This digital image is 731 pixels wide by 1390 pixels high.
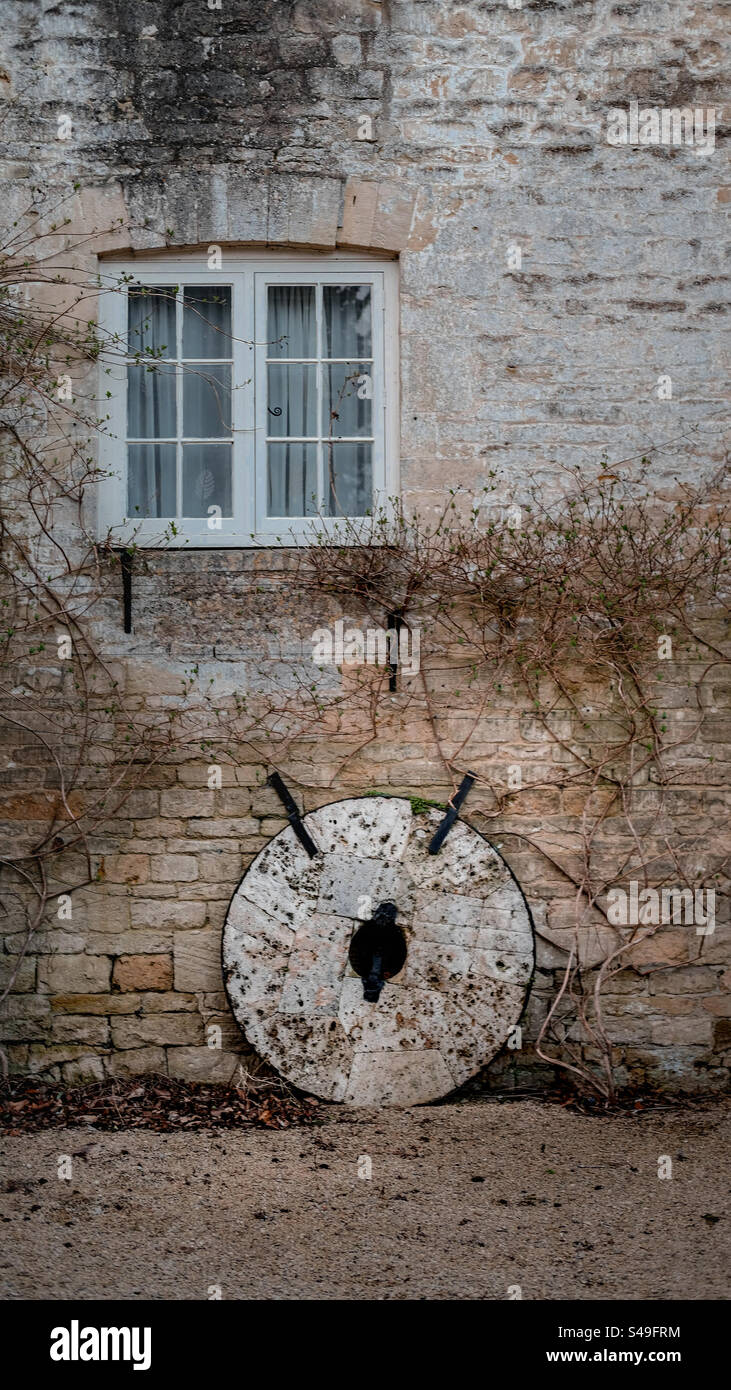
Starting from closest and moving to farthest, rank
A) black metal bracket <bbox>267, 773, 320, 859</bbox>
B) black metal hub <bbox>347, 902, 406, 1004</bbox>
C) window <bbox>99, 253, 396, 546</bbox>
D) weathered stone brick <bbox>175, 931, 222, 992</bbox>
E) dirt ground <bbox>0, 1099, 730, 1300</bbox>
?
1. dirt ground <bbox>0, 1099, 730, 1300</bbox>
2. black metal hub <bbox>347, 902, 406, 1004</bbox>
3. black metal bracket <bbox>267, 773, 320, 859</bbox>
4. weathered stone brick <bbox>175, 931, 222, 992</bbox>
5. window <bbox>99, 253, 396, 546</bbox>

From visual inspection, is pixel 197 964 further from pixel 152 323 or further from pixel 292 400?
pixel 152 323

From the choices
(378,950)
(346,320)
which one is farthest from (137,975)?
(346,320)

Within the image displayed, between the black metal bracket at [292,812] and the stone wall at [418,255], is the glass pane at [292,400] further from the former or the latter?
the black metal bracket at [292,812]

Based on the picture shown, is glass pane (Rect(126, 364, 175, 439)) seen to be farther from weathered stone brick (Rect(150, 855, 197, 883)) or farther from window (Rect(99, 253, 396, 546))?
weathered stone brick (Rect(150, 855, 197, 883))

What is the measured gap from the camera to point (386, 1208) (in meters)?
3.57

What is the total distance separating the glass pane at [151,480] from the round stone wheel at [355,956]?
1.46 metres

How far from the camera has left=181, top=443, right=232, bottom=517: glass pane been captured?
4648mm

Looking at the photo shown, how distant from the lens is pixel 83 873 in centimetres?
444

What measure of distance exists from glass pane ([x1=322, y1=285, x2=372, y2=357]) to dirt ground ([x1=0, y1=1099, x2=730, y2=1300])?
3075 millimetres

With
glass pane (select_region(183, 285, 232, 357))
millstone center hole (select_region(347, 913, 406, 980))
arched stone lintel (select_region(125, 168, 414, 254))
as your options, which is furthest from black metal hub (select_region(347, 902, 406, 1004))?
arched stone lintel (select_region(125, 168, 414, 254))

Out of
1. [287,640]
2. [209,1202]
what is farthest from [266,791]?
[209,1202]

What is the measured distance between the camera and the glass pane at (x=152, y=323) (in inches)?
183

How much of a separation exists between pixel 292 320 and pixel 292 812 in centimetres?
207

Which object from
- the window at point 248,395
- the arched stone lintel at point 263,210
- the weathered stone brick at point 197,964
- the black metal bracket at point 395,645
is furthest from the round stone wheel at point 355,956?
the arched stone lintel at point 263,210
